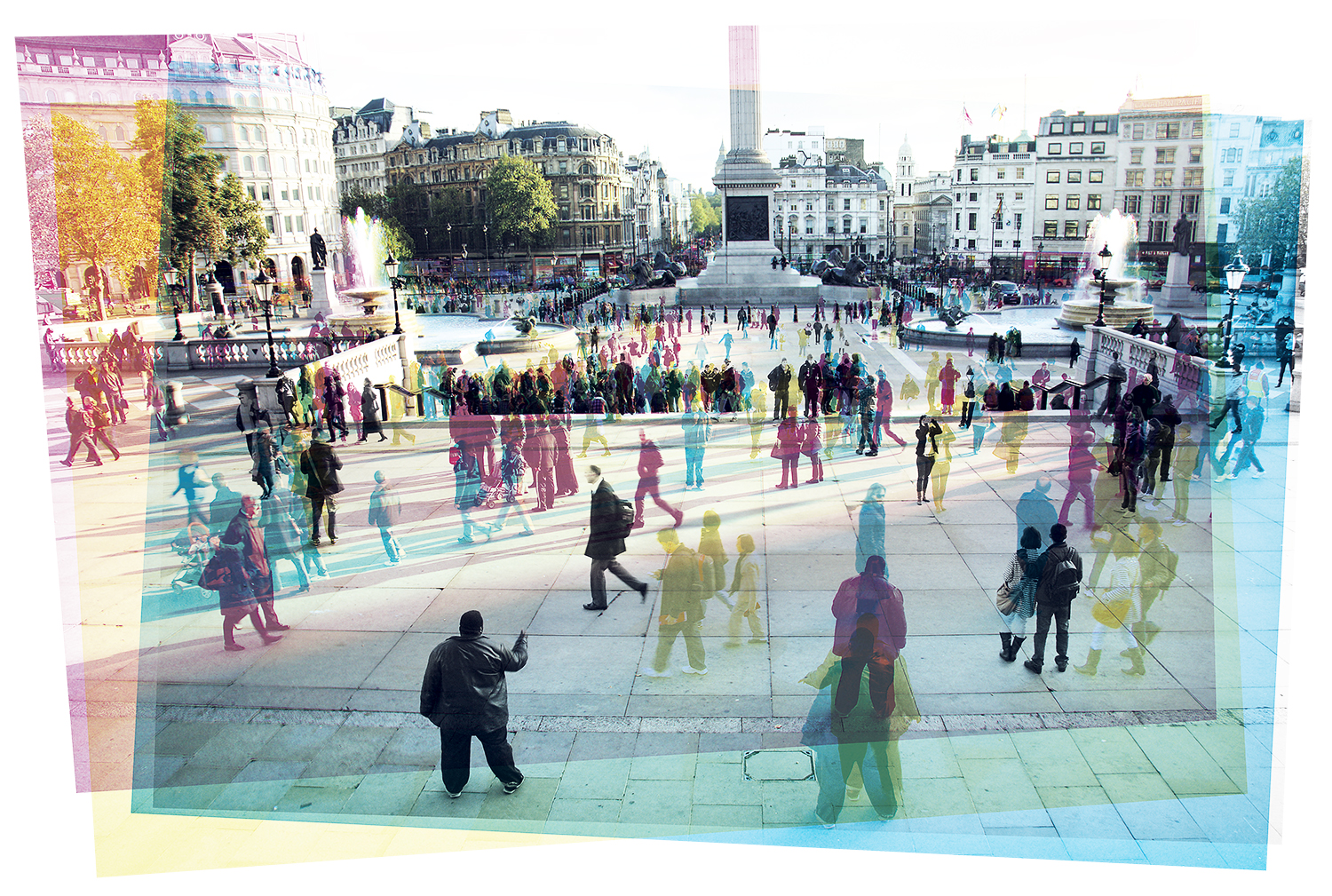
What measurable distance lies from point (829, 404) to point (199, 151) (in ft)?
163

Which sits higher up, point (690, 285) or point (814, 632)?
point (690, 285)

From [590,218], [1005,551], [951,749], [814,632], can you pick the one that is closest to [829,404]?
[1005,551]

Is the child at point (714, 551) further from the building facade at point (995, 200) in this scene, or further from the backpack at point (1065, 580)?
the building facade at point (995, 200)

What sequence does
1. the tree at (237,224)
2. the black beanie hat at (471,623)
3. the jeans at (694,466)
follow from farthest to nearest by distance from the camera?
the tree at (237,224)
the jeans at (694,466)
the black beanie hat at (471,623)

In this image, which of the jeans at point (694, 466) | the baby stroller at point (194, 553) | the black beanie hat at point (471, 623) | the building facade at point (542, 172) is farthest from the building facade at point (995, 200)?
the black beanie hat at point (471, 623)

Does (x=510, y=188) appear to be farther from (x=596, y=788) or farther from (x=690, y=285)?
(x=596, y=788)

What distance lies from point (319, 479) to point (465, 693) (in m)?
6.26

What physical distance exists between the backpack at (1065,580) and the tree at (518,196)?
77.4m

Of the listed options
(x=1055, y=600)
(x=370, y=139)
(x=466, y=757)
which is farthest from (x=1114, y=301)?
(x=370, y=139)

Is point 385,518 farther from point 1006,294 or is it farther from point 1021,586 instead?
point 1006,294

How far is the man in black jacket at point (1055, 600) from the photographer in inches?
284

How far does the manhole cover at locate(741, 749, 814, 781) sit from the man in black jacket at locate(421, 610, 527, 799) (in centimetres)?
194

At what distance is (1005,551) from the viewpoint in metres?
10.4

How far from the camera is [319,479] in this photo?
→ 434 inches
